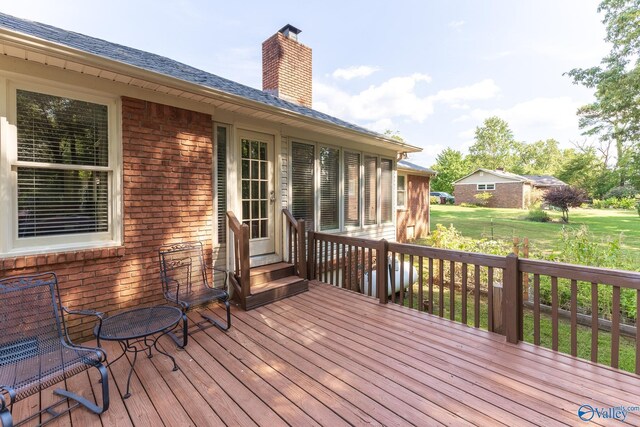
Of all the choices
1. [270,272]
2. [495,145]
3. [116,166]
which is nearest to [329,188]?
[270,272]

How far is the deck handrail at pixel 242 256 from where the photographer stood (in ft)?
13.0

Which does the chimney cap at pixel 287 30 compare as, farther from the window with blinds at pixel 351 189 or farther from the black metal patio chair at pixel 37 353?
the black metal patio chair at pixel 37 353

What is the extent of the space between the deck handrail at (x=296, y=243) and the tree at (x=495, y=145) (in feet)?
154

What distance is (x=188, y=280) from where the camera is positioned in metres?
3.83

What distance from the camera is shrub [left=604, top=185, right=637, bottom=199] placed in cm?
2380

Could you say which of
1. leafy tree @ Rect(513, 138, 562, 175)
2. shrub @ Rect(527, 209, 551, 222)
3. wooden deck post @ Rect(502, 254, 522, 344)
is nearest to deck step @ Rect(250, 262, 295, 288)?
wooden deck post @ Rect(502, 254, 522, 344)

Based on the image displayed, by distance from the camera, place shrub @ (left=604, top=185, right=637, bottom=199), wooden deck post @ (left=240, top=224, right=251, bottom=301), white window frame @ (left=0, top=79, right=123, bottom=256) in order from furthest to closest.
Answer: shrub @ (left=604, top=185, right=637, bottom=199) → wooden deck post @ (left=240, top=224, right=251, bottom=301) → white window frame @ (left=0, top=79, right=123, bottom=256)

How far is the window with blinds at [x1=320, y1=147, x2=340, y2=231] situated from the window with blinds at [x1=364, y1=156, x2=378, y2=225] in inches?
40.4

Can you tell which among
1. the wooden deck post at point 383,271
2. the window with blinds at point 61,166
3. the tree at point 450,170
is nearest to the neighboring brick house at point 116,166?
the window with blinds at point 61,166

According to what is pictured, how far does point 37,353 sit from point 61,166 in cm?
188

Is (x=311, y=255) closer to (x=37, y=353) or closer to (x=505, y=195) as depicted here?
(x=37, y=353)

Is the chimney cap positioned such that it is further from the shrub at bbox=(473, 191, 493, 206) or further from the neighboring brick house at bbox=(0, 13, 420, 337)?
the shrub at bbox=(473, 191, 493, 206)

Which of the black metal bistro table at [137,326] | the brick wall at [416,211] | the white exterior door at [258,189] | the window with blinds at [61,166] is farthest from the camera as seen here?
the brick wall at [416,211]

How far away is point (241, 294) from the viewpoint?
407cm
